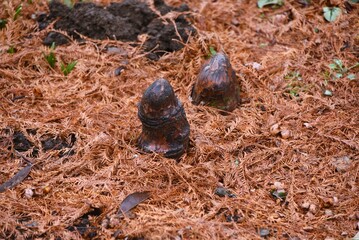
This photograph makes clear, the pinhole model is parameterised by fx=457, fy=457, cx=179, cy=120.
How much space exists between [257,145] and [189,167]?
51 centimetres

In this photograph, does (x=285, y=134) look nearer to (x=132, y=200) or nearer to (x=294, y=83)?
(x=294, y=83)

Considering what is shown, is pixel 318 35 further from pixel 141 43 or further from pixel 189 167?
pixel 189 167

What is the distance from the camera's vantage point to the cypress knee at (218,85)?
3.25 m

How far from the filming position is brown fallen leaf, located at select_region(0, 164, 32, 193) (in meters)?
2.65

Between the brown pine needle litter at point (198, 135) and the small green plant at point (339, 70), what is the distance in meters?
0.04

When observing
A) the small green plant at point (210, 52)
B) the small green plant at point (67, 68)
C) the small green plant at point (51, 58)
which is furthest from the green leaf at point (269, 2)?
the small green plant at point (51, 58)

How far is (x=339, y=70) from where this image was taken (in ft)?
11.9

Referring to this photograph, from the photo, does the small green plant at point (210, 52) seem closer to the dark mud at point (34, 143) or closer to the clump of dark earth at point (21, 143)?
the dark mud at point (34, 143)

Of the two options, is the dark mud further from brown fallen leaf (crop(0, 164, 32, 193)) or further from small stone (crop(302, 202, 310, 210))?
small stone (crop(302, 202, 310, 210))

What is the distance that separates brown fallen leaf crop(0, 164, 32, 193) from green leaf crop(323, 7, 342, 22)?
284 cm

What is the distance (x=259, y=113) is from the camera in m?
3.28

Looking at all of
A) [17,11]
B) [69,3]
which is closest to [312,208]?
[69,3]

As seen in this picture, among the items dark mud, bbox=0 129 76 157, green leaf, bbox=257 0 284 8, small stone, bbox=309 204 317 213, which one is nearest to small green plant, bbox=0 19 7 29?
dark mud, bbox=0 129 76 157

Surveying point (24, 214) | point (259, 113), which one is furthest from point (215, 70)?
point (24, 214)
